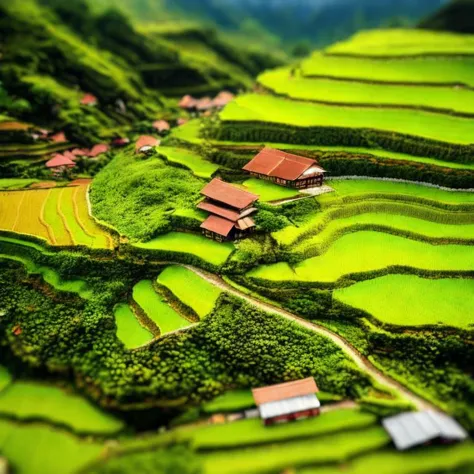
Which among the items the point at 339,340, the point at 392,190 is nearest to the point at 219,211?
the point at 339,340

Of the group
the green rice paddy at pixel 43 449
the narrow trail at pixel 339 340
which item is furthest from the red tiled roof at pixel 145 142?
the green rice paddy at pixel 43 449

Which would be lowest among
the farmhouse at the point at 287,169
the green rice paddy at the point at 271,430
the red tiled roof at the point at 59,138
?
the green rice paddy at the point at 271,430

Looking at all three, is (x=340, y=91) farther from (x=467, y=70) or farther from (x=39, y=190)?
(x=39, y=190)

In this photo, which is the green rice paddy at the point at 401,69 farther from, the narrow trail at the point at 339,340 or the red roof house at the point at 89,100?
the narrow trail at the point at 339,340

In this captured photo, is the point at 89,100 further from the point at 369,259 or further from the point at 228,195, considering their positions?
the point at 369,259

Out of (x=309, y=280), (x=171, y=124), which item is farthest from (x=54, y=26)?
(x=309, y=280)
